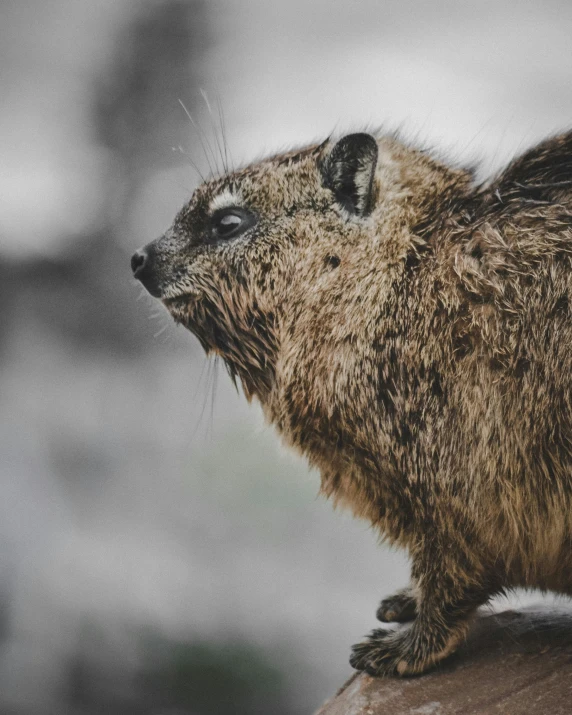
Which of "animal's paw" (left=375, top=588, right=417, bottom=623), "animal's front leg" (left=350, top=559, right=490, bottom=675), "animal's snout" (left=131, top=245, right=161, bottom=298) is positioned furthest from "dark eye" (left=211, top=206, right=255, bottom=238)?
"animal's paw" (left=375, top=588, right=417, bottom=623)

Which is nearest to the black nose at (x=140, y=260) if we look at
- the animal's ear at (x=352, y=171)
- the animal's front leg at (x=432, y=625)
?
the animal's ear at (x=352, y=171)

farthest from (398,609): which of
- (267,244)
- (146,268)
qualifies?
(146,268)

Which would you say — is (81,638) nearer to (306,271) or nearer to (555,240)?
(306,271)

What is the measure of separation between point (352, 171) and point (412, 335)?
1.69 ft

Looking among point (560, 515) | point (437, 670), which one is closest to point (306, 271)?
point (560, 515)

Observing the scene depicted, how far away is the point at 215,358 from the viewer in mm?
2520

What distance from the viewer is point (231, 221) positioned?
2.38 metres

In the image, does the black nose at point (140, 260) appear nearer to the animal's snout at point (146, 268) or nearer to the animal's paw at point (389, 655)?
the animal's snout at point (146, 268)

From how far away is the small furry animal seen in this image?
2006 millimetres

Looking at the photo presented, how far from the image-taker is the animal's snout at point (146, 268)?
240 centimetres

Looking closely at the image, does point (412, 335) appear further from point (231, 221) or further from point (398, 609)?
point (398, 609)

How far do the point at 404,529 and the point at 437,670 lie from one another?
40 centimetres

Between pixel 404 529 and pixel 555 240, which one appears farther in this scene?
pixel 404 529

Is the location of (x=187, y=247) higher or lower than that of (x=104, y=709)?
higher
